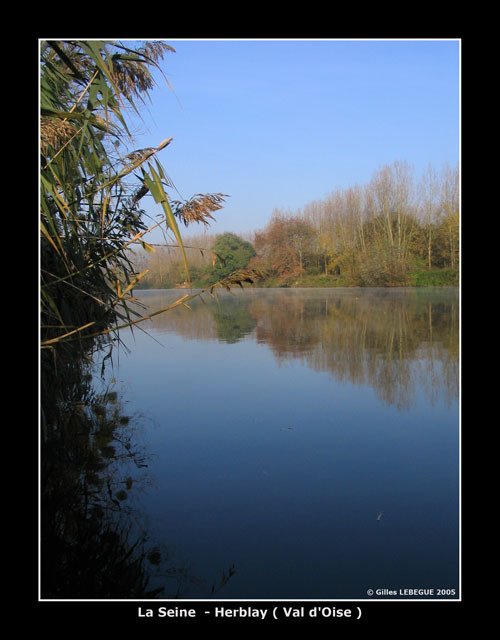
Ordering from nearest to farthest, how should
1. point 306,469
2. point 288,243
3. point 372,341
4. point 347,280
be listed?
Answer: point 306,469
point 372,341
point 288,243
point 347,280

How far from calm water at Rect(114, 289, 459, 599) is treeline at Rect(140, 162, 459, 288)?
1439cm

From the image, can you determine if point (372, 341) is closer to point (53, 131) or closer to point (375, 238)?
point (53, 131)

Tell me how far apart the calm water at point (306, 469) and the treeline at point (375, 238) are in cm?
1439

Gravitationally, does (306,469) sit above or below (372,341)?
below

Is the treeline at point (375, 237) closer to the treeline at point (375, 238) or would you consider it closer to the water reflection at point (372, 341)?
the treeline at point (375, 238)

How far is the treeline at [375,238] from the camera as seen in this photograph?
21.7 meters

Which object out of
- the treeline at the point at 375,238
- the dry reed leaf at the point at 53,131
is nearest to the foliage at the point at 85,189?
the dry reed leaf at the point at 53,131

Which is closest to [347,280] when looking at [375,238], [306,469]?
[375,238]

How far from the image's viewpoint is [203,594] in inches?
77.8

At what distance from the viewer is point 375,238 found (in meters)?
23.0

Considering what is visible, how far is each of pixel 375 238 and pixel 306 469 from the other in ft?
68.6

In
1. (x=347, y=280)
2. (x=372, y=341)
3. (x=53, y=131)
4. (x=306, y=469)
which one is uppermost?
(x=53, y=131)
